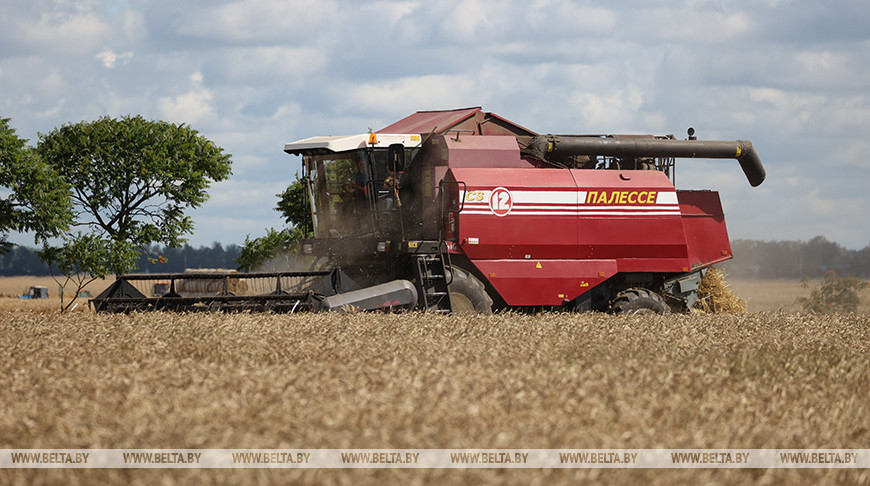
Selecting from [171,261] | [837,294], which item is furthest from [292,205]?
[171,261]

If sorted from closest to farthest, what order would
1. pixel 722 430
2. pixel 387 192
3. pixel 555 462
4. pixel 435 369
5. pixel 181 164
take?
pixel 555 462 → pixel 722 430 → pixel 435 369 → pixel 387 192 → pixel 181 164

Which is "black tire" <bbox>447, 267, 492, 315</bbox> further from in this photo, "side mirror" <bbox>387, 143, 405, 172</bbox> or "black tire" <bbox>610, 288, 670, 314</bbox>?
"black tire" <bbox>610, 288, 670, 314</bbox>

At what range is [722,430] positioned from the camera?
4.46 meters

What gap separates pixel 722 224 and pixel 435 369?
10989 millimetres

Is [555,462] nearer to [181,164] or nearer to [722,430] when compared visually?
[722,430]

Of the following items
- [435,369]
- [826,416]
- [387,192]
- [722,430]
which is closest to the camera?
[722,430]

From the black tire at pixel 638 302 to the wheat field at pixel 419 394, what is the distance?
16.3 ft

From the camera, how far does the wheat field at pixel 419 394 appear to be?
12.4ft

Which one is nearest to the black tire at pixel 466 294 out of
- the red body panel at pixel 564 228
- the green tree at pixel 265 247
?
the red body panel at pixel 564 228

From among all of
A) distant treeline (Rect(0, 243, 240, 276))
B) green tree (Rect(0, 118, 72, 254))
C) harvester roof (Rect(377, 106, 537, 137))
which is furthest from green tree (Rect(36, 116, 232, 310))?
distant treeline (Rect(0, 243, 240, 276))

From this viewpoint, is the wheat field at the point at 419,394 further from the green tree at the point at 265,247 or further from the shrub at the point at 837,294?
the green tree at the point at 265,247

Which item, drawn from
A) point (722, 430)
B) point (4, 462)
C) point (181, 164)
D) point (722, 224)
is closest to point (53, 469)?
point (4, 462)

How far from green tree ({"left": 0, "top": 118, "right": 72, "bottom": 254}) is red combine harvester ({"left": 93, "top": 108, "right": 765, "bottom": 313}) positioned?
15.1 metres

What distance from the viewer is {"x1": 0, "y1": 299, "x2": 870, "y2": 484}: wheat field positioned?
3773mm
